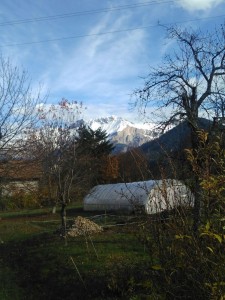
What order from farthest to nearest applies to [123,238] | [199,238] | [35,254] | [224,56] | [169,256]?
[123,238] < [35,254] < [224,56] < [169,256] < [199,238]

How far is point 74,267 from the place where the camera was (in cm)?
1064

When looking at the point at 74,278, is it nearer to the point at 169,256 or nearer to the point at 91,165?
the point at 169,256

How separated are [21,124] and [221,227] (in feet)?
42.5

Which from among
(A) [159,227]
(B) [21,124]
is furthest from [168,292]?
(B) [21,124]

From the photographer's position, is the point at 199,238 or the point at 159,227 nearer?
the point at 199,238

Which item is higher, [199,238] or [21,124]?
[21,124]

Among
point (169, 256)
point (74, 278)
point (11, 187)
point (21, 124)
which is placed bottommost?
point (74, 278)

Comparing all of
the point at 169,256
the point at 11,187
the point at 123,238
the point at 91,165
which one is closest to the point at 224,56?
the point at 123,238

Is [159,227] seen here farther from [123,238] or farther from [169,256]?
[123,238]

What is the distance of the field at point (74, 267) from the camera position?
325 inches

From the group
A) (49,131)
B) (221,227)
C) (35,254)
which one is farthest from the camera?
(49,131)

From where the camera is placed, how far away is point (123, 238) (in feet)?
47.2

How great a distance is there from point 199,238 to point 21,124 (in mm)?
12607

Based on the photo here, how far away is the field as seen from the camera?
8253mm
